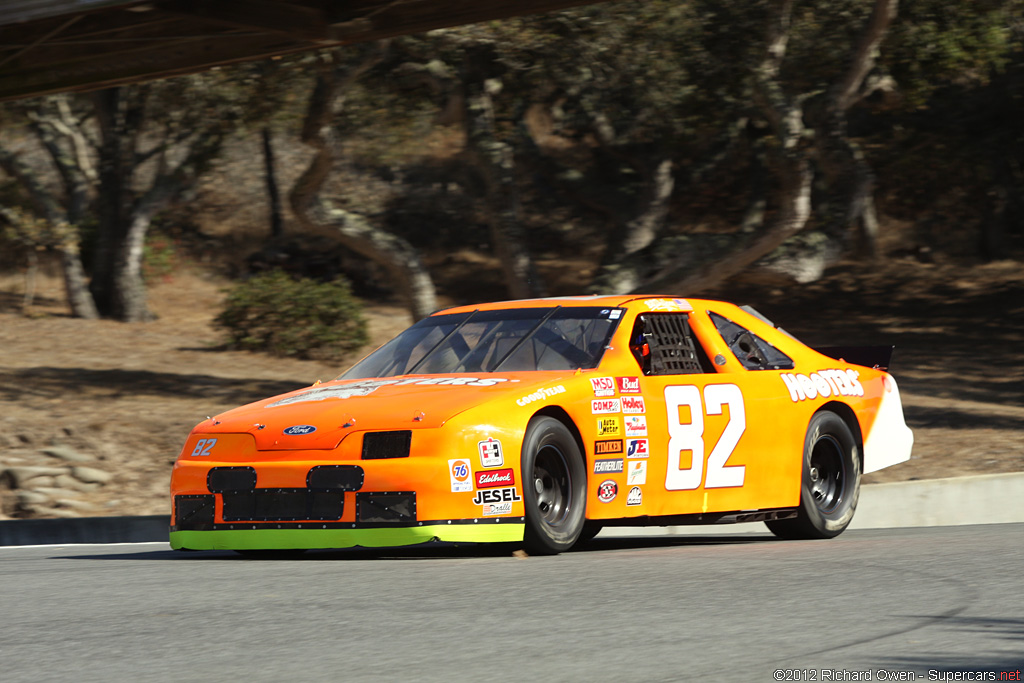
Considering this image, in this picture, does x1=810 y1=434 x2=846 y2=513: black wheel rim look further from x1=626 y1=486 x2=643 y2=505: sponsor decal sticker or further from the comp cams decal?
the comp cams decal

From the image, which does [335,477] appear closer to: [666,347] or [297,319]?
[666,347]

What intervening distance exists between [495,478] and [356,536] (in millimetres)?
764

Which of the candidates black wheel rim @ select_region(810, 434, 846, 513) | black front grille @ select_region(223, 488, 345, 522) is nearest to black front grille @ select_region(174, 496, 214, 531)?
black front grille @ select_region(223, 488, 345, 522)

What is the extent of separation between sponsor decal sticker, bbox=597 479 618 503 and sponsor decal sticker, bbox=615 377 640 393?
55cm

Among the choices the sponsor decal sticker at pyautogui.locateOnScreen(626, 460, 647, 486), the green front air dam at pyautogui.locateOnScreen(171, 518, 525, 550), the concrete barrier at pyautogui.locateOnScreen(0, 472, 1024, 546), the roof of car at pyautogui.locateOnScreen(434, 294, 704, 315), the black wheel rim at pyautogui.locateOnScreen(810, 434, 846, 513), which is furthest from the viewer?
the concrete barrier at pyautogui.locateOnScreen(0, 472, 1024, 546)

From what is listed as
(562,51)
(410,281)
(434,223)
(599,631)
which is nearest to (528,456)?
(599,631)

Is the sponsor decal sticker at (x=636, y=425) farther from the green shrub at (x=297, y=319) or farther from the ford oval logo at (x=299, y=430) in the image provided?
the green shrub at (x=297, y=319)

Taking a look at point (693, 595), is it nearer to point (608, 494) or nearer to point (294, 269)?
point (608, 494)

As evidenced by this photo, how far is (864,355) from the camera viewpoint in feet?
33.8

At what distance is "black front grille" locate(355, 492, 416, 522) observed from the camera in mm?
7207

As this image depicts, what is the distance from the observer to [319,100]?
58.2 ft

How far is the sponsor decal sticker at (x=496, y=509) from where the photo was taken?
24.0 ft

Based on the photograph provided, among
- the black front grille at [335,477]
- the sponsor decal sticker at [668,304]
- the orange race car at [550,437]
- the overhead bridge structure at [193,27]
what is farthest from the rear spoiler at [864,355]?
the overhead bridge structure at [193,27]

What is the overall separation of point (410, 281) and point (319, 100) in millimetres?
2641
